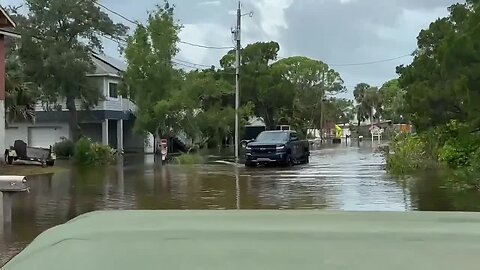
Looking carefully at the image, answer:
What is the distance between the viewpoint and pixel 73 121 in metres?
45.8

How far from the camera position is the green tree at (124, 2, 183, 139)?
3831 centimetres

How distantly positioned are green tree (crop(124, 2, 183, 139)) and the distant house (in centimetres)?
713

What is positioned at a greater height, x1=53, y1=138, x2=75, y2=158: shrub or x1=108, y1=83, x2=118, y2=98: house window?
x1=108, y1=83, x2=118, y2=98: house window

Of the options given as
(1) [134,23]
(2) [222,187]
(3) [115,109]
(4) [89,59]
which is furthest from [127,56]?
(2) [222,187]

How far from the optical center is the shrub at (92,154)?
31.8 meters

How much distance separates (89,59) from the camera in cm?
4353

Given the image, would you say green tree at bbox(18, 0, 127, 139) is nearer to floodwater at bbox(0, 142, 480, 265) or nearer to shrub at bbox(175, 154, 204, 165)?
shrub at bbox(175, 154, 204, 165)

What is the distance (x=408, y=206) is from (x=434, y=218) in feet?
39.0

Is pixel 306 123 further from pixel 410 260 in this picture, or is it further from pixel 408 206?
pixel 410 260

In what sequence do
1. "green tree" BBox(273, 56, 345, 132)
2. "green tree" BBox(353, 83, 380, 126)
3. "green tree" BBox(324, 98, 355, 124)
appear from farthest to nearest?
"green tree" BBox(353, 83, 380, 126), "green tree" BBox(324, 98, 355, 124), "green tree" BBox(273, 56, 345, 132)

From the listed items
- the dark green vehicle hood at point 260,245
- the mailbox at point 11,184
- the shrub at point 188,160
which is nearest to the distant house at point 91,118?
the shrub at point 188,160

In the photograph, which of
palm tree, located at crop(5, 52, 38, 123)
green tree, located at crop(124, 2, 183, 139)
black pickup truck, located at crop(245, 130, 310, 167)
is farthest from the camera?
green tree, located at crop(124, 2, 183, 139)

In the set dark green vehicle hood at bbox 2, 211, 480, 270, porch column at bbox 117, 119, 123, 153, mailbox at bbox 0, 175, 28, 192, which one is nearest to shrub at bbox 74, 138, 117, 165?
porch column at bbox 117, 119, 123, 153

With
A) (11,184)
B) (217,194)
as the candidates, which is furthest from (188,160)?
(11,184)
